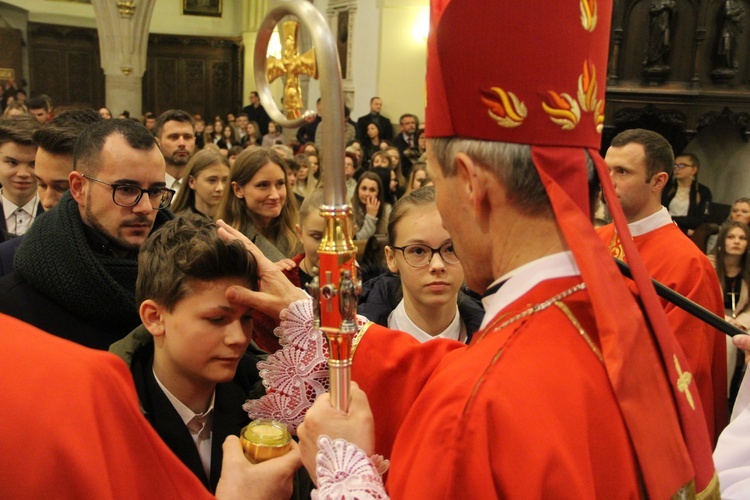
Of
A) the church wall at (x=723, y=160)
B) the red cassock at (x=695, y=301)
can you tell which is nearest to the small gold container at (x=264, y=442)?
the red cassock at (x=695, y=301)

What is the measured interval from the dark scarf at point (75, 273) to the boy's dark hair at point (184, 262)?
0.22 meters

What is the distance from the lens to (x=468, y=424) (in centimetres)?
111

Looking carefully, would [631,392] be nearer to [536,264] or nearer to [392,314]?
[536,264]

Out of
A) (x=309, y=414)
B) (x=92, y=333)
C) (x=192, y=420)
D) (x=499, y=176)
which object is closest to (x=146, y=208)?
(x=92, y=333)

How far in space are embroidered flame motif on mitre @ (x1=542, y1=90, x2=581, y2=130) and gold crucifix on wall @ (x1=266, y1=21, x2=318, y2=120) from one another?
416 millimetres

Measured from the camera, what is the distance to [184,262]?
1.73 meters

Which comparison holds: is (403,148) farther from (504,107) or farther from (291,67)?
(504,107)

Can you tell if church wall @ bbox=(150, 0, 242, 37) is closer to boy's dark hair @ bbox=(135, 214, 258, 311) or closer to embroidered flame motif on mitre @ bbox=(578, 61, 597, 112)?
boy's dark hair @ bbox=(135, 214, 258, 311)

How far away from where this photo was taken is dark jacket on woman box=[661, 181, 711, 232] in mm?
6594

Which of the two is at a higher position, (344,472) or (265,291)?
(265,291)

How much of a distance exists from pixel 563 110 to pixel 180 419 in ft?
3.70

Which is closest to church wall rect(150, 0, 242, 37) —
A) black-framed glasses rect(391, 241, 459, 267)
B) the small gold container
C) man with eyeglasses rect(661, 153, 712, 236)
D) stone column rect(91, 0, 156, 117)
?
stone column rect(91, 0, 156, 117)

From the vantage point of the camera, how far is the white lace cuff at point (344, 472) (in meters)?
1.25

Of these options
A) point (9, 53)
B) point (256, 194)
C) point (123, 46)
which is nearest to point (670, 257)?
point (256, 194)
